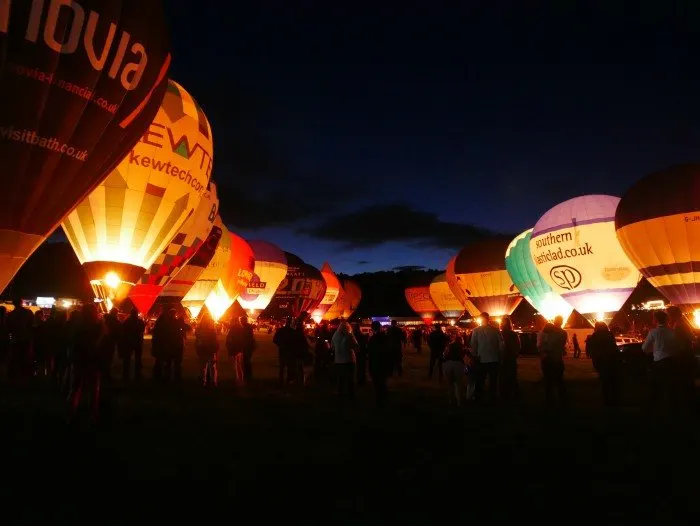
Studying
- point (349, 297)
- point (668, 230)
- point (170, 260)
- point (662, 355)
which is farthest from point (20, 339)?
point (349, 297)

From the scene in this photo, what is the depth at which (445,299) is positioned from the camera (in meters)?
60.3

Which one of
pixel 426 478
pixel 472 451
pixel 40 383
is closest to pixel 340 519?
pixel 426 478

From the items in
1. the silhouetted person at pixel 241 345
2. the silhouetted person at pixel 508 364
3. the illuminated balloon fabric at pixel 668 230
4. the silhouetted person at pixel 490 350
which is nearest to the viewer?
the silhouetted person at pixel 490 350

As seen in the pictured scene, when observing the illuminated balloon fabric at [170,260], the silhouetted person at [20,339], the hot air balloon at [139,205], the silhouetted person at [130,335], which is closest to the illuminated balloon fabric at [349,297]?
the illuminated balloon fabric at [170,260]

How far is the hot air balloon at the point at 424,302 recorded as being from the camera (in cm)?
6788

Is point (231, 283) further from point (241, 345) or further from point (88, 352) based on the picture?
point (88, 352)

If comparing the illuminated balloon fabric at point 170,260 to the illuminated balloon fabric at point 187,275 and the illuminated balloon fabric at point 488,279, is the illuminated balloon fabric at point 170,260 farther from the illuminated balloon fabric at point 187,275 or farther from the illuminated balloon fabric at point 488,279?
the illuminated balloon fabric at point 488,279

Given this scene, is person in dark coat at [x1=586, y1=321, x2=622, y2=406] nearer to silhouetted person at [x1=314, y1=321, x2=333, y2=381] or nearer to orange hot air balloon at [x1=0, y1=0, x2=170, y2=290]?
silhouetted person at [x1=314, y1=321, x2=333, y2=381]

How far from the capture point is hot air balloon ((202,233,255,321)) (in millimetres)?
33656

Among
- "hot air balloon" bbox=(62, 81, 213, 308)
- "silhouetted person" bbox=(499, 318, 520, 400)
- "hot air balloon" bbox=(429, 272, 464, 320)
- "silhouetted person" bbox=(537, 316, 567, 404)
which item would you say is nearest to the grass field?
"silhouetted person" bbox=(537, 316, 567, 404)

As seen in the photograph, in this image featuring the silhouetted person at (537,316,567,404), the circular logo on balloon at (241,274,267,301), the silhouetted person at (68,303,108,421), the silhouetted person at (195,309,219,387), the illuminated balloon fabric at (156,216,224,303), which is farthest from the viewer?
the circular logo on balloon at (241,274,267,301)

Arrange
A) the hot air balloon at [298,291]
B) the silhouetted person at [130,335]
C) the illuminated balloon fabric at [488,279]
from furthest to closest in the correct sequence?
the hot air balloon at [298,291]
the illuminated balloon fabric at [488,279]
the silhouetted person at [130,335]

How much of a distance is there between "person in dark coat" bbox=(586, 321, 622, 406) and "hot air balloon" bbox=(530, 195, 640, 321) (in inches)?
631

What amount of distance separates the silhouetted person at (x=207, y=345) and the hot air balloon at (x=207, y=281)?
68.2ft
